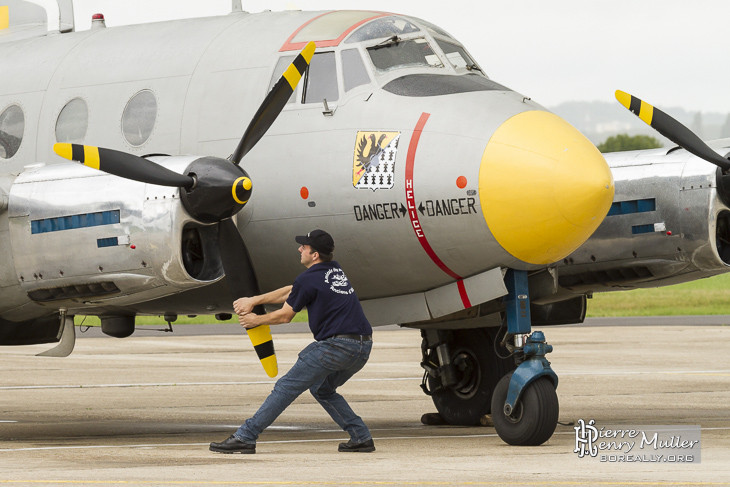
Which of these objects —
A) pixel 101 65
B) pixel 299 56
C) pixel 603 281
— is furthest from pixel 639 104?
pixel 101 65

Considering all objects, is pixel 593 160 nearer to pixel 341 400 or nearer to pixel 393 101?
pixel 393 101

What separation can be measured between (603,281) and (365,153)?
344 centimetres

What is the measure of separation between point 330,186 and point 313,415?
5960mm

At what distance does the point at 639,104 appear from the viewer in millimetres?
12703

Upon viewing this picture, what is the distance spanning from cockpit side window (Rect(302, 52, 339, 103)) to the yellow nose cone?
1.98m

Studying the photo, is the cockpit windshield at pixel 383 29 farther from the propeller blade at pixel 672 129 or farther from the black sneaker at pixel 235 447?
the black sneaker at pixel 235 447

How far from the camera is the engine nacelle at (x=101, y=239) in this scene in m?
10.9

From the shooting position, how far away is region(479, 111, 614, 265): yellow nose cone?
416 inches

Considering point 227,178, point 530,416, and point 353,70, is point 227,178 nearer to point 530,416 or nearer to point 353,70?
point 353,70

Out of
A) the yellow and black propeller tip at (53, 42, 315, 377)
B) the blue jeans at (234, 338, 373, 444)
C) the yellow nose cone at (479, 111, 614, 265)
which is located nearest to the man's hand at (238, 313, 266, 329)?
the yellow and black propeller tip at (53, 42, 315, 377)

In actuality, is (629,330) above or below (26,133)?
below

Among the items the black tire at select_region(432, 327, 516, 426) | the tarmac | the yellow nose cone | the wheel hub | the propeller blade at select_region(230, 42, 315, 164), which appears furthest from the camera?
the wheel hub

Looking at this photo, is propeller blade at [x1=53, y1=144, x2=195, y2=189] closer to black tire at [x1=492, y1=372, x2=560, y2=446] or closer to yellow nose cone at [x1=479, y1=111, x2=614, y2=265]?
yellow nose cone at [x1=479, y1=111, x2=614, y2=265]

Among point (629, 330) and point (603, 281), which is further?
point (629, 330)
